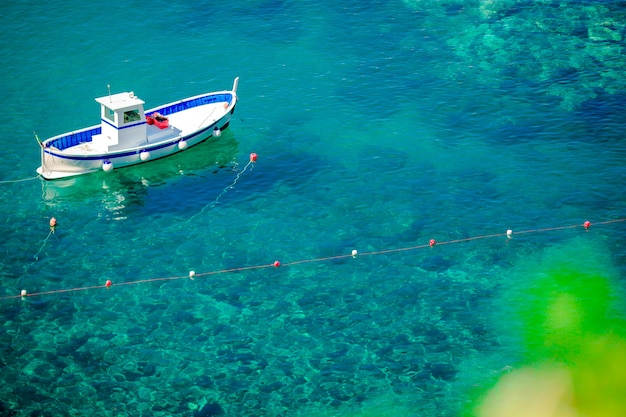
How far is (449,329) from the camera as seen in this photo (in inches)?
1516

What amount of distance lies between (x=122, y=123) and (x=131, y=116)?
741 millimetres

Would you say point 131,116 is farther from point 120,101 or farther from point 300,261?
point 300,261

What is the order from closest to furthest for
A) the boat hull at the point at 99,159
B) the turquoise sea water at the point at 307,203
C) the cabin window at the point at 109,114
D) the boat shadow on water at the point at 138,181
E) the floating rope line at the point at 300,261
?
1. the turquoise sea water at the point at 307,203
2. the floating rope line at the point at 300,261
3. the boat shadow on water at the point at 138,181
4. the boat hull at the point at 99,159
5. the cabin window at the point at 109,114

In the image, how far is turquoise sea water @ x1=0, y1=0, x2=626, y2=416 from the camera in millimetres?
36250

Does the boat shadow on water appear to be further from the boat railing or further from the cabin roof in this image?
the cabin roof

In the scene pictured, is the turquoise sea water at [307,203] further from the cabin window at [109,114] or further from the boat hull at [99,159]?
the cabin window at [109,114]

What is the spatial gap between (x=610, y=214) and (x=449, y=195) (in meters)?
9.59

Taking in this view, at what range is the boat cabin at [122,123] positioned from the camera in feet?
164

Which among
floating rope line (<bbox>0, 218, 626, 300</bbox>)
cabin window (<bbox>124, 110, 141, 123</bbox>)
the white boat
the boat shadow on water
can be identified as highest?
cabin window (<bbox>124, 110, 141, 123</bbox>)

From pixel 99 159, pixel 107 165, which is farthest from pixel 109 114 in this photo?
pixel 107 165

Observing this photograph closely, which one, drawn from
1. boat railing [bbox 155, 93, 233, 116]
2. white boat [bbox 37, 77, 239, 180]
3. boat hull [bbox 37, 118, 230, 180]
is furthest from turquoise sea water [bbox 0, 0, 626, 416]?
boat railing [bbox 155, 93, 233, 116]

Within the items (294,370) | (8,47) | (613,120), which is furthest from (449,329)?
(8,47)

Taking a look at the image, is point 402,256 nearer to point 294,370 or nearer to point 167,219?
point 294,370

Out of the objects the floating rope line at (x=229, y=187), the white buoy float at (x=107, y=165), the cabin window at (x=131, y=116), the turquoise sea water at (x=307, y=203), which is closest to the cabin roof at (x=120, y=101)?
the cabin window at (x=131, y=116)
